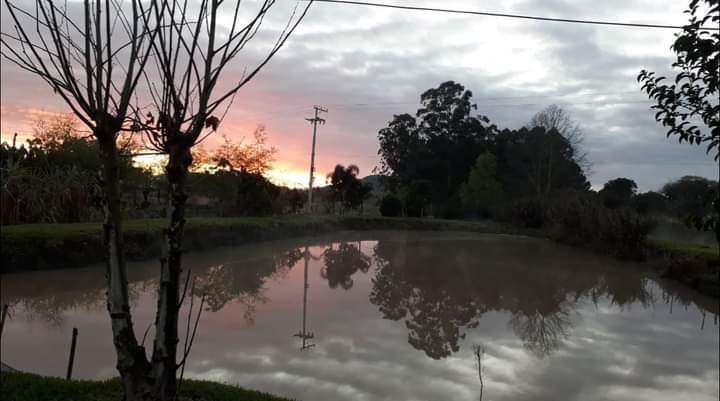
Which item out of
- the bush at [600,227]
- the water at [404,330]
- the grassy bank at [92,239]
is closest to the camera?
the water at [404,330]

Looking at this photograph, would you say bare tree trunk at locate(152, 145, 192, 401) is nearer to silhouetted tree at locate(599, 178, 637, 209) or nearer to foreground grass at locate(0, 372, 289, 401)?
foreground grass at locate(0, 372, 289, 401)

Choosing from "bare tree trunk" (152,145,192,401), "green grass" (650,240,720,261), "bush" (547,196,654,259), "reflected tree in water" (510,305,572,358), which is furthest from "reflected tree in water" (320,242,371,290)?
"bare tree trunk" (152,145,192,401)

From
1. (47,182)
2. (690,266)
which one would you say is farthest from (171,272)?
(690,266)

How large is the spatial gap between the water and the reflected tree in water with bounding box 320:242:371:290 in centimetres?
11

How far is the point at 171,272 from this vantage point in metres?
1.83

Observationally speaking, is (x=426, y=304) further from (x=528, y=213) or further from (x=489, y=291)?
(x=528, y=213)

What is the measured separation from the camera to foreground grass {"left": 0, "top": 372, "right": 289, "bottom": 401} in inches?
120

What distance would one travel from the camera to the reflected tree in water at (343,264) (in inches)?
437

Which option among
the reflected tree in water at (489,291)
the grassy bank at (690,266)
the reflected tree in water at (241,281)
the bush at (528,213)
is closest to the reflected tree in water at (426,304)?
the reflected tree in water at (489,291)

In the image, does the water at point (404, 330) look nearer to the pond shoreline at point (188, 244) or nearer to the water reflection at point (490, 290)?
the water reflection at point (490, 290)

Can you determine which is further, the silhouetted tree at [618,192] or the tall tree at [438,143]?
the tall tree at [438,143]

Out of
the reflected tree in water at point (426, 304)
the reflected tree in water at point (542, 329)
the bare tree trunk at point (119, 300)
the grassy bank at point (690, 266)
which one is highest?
the bare tree trunk at point (119, 300)

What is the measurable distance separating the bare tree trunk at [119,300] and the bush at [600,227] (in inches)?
634

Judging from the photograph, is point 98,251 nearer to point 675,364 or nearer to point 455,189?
point 675,364
